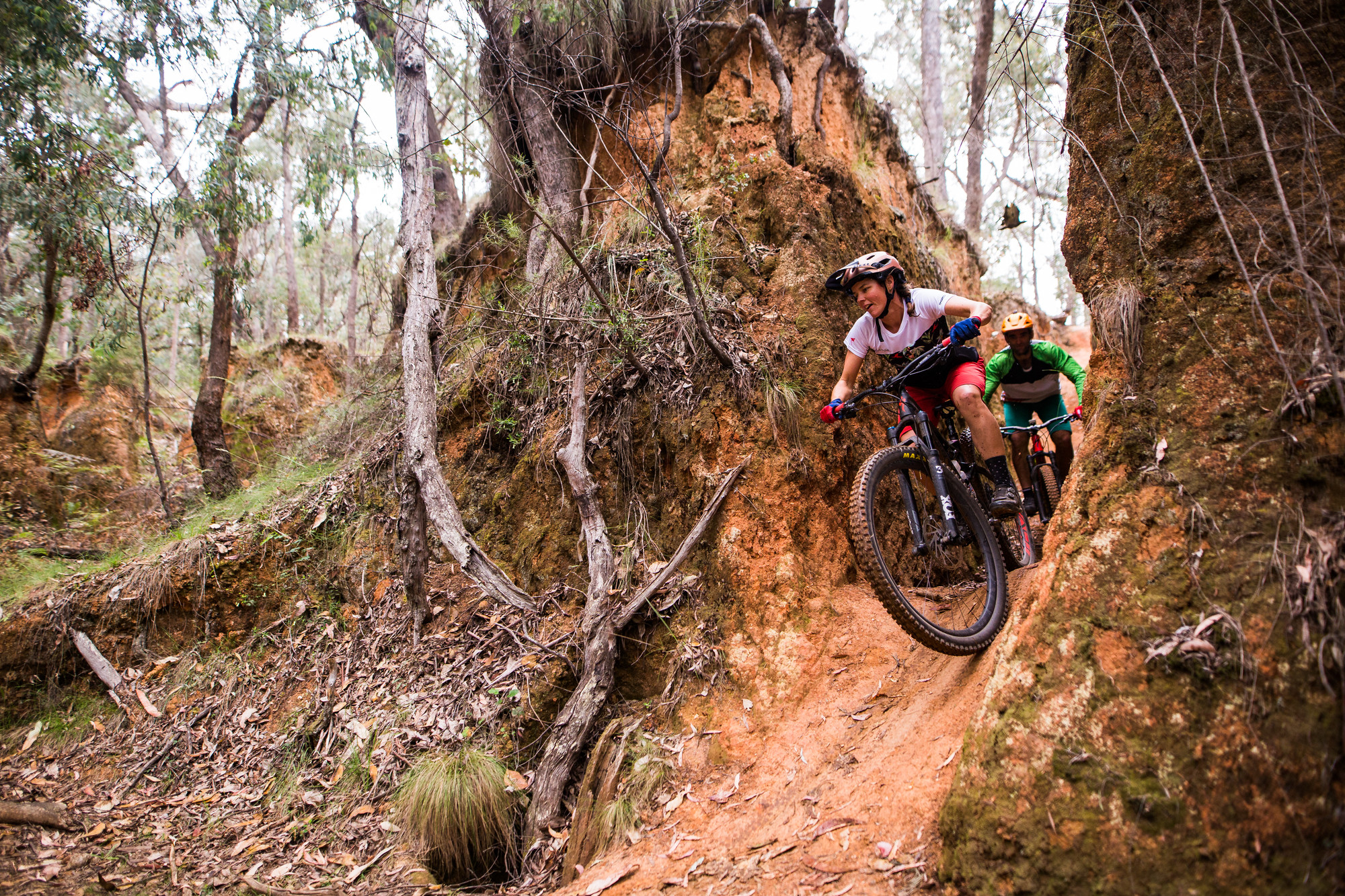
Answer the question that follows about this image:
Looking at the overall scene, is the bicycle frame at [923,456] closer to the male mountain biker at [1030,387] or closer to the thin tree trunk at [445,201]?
the male mountain biker at [1030,387]

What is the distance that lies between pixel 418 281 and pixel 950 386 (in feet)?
16.9

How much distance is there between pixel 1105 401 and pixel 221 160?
1061 cm

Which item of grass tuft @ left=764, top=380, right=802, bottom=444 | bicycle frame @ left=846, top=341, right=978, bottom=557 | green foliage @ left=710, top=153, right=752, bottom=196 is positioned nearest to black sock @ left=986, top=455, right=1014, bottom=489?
bicycle frame @ left=846, top=341, right=978, bottom=557

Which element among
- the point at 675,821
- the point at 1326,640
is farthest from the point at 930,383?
the point at 675,821

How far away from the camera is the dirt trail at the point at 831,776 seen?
10.1ft

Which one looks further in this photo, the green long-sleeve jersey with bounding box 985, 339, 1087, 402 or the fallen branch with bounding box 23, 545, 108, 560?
the fallen branch with bounding box 23, 545, 108, 560

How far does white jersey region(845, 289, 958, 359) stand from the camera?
14.6ft

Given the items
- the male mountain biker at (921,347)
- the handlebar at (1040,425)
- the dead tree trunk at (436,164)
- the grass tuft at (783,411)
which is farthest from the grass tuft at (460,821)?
the dead tree trunk at (436,164)

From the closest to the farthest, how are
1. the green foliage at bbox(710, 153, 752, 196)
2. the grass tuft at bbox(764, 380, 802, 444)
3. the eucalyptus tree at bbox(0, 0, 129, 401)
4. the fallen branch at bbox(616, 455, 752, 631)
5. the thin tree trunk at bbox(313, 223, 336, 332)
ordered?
1. the fallen branch at bbox(616, 455, 752, 631)
2. the grass tuft at bbox(764, 380, 802, 444)
3. the green foliage at bbox(710, 153, 752, 196)
4. the eucalyptus tree at bbox(0, 0, 129, 401)
5. the thin tree trunk at bbox(313, 223, 336, 332)

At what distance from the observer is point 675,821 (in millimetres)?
3949

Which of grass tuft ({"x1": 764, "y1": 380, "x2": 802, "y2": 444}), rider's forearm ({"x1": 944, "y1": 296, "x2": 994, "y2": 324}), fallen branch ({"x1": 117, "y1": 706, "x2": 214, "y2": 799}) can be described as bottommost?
fallen branch ({"x1": 117, "y1": 706, "x2": 214, "y2": 799})

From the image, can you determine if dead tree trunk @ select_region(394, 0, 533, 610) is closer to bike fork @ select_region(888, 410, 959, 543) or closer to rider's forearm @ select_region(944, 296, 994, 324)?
bike fork @ select_region(888, 410, 959, 543)

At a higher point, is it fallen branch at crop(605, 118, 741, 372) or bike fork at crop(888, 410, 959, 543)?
fallen branch at crop(605, 118, 741, 372)

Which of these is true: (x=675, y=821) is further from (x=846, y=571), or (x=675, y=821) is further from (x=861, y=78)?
(x=861, y=78)
